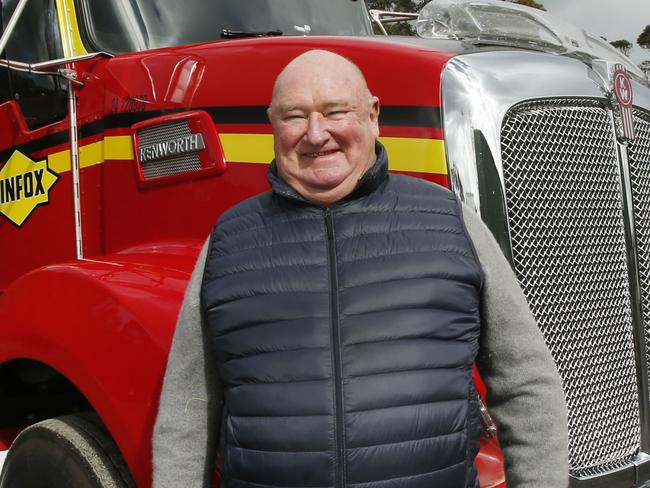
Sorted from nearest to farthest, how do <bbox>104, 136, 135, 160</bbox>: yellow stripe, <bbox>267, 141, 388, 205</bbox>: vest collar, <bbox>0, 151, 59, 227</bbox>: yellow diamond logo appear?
<bbox>267, 141, 388, 205</bbox>: vest collar → <bbox>104, 136, 135, 160</bbox>: yellow stripe → <bbox>0, 151, 59, 227</bbox>: yellow diamond logo

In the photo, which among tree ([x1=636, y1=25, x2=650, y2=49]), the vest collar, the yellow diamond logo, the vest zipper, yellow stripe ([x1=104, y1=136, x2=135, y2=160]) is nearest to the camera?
the vest zipper

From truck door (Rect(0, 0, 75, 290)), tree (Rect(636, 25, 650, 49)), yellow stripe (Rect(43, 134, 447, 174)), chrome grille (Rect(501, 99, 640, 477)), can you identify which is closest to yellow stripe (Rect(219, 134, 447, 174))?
yellow stripe (Rect(43, 134, 447, 174))

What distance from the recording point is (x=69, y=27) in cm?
318

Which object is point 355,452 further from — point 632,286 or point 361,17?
point 361,17

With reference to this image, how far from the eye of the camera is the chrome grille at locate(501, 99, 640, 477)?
227 centimetres

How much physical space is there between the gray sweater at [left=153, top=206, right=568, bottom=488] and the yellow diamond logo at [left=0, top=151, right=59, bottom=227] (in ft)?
4.98

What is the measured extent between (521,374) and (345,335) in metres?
0.44

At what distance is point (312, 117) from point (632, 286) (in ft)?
4.12

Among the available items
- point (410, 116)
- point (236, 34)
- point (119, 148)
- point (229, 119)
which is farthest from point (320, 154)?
point (236, 34)

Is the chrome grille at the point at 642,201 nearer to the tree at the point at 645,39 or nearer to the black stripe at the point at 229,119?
the black stripe at the point at 229,119

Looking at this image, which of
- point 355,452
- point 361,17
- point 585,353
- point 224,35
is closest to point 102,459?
point 355,452

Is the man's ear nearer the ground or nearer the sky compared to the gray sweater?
nearer the sky

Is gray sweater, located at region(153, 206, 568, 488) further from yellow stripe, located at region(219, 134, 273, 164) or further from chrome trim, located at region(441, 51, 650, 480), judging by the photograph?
yellow stripe, located at region(219, 134, 273, 164)

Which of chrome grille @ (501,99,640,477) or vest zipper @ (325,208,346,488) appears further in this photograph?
chrome grille @ (501,99,640,477)
